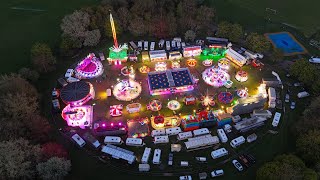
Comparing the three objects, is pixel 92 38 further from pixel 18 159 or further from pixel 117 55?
pixel 18 159

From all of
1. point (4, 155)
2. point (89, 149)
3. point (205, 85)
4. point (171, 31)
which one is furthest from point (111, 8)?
point (4, 155)

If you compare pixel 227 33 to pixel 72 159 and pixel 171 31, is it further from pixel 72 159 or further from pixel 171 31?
pixel 72 159

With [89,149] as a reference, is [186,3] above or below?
above

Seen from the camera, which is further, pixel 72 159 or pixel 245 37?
pixel 245 37

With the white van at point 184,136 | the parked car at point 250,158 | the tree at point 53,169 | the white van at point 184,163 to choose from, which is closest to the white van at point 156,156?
the white van at point 184,163

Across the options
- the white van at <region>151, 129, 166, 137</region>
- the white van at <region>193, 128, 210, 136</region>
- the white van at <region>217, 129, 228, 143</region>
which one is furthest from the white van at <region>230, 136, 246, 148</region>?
the white van at <region>151, 129, 166, 137</region>

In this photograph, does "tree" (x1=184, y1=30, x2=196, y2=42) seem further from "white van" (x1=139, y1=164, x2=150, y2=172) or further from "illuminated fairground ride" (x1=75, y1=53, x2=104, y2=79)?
"white van" (x1=139, y1=164, x2=150, y2=172)
